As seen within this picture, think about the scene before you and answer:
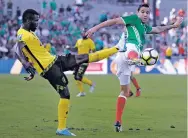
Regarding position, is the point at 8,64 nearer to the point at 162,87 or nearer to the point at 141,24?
the point at 162,87

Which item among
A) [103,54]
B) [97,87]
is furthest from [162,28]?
[97,87]

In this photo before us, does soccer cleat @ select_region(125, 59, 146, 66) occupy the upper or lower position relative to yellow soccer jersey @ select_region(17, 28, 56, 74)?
lower

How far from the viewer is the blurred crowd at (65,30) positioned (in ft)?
121

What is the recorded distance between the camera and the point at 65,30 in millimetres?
38781

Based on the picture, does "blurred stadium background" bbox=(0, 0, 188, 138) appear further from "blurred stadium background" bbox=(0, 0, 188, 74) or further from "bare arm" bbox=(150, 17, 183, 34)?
"bare arm" bbox=(150, 17, 183, 34)

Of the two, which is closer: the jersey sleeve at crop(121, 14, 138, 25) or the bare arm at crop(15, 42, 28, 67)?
the bare arm at crop(15, 42, 28, 67)

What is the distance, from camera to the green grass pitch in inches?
407

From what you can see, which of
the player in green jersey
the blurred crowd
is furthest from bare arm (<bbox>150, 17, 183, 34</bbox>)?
the blurred crowd

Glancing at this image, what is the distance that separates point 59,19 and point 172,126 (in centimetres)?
2860

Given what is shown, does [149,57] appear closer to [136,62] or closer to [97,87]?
[136,62]

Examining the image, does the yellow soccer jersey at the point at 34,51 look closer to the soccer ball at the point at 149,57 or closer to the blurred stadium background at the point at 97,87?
the blurred stadium background at the point at 97,87

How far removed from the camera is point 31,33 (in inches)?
393

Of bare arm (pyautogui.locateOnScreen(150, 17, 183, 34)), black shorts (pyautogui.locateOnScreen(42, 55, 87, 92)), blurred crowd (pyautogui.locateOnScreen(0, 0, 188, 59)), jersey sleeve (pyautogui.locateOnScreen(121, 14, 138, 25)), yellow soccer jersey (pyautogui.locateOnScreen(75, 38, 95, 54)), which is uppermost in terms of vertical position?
jersey sleeve (pyautogui.locateOnScreen(121, 14, 138, 25))

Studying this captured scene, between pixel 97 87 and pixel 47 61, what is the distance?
46.5 ft
